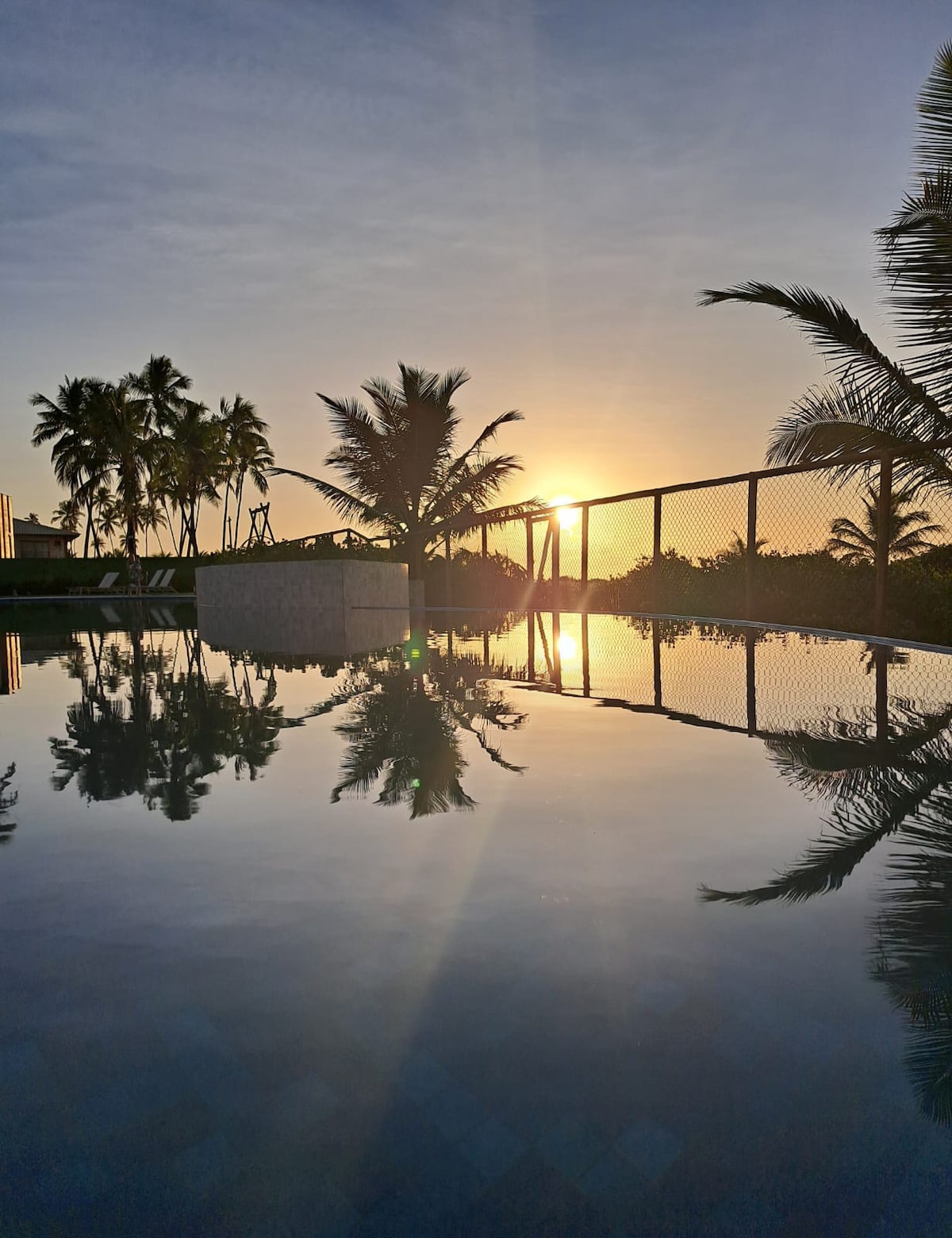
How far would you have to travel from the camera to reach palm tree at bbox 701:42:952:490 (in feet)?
25.2

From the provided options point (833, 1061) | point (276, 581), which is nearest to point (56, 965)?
point (833, 1061)

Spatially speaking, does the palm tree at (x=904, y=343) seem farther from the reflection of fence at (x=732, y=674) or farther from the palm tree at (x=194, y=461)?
the palm tree at (x=194, y=461)

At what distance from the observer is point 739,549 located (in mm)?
14281

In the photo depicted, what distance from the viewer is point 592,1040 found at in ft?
5.53

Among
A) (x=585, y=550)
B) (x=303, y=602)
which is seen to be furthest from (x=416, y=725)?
(x=303, y=602)

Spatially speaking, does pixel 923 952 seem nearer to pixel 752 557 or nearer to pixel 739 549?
pixel 752 557

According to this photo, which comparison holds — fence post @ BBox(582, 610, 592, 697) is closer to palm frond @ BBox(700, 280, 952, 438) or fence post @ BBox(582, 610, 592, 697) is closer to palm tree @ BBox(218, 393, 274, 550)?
palm frond @ BBox(700, 280, 952, 438)

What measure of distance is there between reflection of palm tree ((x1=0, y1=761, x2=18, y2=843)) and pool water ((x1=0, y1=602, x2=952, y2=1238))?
34mm

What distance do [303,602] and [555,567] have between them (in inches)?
235

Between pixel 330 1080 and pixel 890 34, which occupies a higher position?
pixel 890 34

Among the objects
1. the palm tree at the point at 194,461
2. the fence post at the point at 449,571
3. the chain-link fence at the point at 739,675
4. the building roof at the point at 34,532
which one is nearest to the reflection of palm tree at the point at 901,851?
the chain-link fence at the point at 739,675

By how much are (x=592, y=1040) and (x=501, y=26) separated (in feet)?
36.1

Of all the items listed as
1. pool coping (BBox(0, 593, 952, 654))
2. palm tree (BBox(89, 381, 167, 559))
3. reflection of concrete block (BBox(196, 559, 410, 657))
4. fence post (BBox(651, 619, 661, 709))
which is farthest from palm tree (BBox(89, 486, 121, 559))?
fence post (BBox(651, 619, 661, 709))

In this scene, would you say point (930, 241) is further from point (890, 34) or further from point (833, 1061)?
point (833, 1061)
